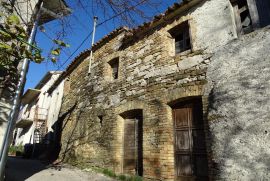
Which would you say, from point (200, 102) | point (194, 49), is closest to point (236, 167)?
point (200, 102)

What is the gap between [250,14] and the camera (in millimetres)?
5227

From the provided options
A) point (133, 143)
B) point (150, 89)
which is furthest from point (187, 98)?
point (133, 143)

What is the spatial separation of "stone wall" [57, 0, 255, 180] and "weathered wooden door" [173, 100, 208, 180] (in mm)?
188

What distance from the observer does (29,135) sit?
69.1ft

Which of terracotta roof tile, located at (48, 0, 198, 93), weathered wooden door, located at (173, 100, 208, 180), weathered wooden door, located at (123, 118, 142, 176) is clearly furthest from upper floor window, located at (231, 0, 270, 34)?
weathered wooden door, located at (123, 118, 142, 176)

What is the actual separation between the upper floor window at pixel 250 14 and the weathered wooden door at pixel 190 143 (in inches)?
79.3

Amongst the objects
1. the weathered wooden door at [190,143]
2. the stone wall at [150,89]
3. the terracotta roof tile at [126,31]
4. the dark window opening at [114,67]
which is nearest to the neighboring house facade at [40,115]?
the terracotta roof tile at [126,31]

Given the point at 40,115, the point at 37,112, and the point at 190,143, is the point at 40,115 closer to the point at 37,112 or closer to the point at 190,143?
the point at 37,112

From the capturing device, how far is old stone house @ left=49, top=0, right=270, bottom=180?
443 centimetres

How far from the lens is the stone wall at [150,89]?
5.64 m

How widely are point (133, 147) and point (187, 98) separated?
235 centimetres

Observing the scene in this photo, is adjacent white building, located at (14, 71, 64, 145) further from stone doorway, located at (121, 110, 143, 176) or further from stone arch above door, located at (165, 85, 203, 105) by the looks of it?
stone arch above door, located at (165, 85, 203, 105)

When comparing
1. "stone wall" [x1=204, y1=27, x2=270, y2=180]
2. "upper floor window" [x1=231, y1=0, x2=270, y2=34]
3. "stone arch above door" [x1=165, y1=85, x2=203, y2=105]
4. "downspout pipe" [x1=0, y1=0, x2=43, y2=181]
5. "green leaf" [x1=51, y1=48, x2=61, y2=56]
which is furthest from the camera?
"stone arch above door" [x1=165, y1=85, x2=203, y2=105]

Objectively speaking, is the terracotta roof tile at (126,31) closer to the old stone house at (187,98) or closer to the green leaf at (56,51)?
the old stone house at (187,98)
